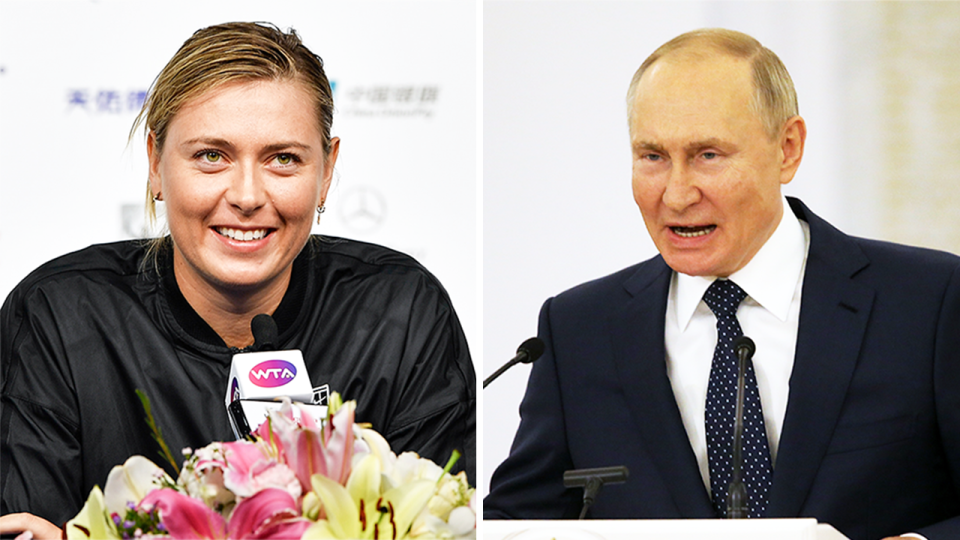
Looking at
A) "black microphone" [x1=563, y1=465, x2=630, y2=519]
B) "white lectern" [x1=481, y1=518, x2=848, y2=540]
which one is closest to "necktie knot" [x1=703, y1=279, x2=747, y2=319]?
"black microphone" [x1=563, y1=465, x2=630, y2=519]

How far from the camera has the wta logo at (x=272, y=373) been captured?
2.14 meters

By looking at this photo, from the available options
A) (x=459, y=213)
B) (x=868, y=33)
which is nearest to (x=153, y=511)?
(x=459, y=213)

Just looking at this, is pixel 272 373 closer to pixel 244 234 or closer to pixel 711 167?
pixel 244 234

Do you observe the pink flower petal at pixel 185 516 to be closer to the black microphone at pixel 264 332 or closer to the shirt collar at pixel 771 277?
the black microphone at pixel 264 332

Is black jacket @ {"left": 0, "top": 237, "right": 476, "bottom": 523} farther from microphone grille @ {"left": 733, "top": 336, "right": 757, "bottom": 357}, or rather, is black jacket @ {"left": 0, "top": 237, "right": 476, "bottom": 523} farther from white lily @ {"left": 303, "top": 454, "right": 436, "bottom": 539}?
white lily @ {"left": 303, "top": 454, "right": 436, "bottom": 539}

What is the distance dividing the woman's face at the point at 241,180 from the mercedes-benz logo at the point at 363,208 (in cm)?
7

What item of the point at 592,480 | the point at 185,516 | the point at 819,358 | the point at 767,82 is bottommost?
the point at 592,480

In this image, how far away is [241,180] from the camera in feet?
8.72

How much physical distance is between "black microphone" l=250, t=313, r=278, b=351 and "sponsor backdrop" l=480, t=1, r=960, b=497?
63 cm

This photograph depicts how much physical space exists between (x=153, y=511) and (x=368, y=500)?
0.29 m

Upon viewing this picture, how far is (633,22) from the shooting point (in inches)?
117

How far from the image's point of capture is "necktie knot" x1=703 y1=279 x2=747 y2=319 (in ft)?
9.24

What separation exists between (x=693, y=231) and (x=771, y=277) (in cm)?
25

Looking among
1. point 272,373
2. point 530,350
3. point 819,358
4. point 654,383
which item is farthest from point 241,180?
point 819,358
